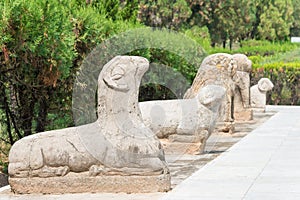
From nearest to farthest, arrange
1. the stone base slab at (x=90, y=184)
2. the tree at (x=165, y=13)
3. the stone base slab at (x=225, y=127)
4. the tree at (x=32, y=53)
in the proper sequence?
1. the stone base slab at (x=90, y=184)
2. the tree at (x=32, y=53)
3. the stone base slab at (x=225, y=127)
4. the tree at (x=165, y=13)

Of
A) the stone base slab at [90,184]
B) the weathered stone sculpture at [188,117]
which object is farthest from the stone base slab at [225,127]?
the stone base slab at [90,184]

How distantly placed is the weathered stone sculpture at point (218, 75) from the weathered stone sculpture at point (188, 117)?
144 cm

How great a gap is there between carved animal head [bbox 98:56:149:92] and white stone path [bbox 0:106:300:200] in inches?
52.1

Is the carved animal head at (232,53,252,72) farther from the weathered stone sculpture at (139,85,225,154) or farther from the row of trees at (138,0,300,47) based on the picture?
the row of trees at (138,0,300,47)

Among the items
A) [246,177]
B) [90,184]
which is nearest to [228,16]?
[246,177]

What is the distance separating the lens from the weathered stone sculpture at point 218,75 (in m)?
13.7

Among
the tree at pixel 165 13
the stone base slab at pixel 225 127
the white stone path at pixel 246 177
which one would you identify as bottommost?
the stone base slab at pixel 225 127

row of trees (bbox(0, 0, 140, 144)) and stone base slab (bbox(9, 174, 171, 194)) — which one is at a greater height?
row of trees (bbox(0, 0, 140, 144))

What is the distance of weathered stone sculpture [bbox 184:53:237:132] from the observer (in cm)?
1368

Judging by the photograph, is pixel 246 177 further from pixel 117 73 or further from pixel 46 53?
pixel 46 53

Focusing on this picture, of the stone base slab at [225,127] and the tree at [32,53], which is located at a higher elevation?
the tree at [32,53]

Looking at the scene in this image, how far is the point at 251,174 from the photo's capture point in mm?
9430

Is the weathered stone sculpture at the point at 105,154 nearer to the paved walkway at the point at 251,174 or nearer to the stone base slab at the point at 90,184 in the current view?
the stone base slab at the point at 90,184

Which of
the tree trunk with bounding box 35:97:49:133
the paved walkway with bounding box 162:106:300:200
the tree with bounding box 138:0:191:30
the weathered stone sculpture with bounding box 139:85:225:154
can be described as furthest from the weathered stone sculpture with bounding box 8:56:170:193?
the tree with bounding box 138:0:191:30
